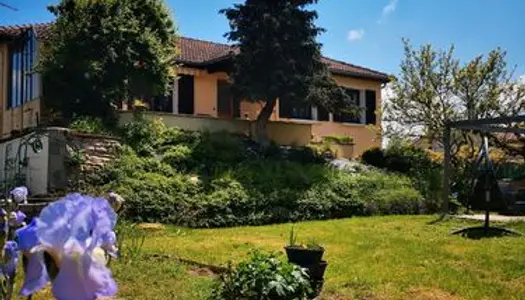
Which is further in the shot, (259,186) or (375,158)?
(375,158)

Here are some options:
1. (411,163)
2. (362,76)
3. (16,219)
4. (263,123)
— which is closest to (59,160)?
(263,123)

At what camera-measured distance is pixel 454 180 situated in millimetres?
18688

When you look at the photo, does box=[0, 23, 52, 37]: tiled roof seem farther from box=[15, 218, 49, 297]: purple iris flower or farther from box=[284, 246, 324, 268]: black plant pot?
box=[15, 218, 49, 297]: purple iris flower

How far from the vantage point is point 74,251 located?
106cm

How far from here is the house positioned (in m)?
18.1

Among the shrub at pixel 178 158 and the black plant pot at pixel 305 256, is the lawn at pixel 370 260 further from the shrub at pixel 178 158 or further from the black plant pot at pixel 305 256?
the shrub at pixel 178 158

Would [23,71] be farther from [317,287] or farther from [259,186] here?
[317,287]

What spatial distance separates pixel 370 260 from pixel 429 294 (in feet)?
6.61

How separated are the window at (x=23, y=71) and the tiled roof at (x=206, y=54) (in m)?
0.45

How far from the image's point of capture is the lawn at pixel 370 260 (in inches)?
235

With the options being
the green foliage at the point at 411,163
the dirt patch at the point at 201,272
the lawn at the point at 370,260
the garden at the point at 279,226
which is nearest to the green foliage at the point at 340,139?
the green foliage at the point at 411,163

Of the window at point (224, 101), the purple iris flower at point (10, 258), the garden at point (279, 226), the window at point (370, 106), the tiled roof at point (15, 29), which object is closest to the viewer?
the purple iris flower at point (10, 258)

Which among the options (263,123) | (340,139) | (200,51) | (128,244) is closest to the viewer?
(128,244)

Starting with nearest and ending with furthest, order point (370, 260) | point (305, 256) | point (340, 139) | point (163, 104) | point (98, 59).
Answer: point (305, 256), point (370, 260), point (98, 59), point (163, 104), point (340, 139)
